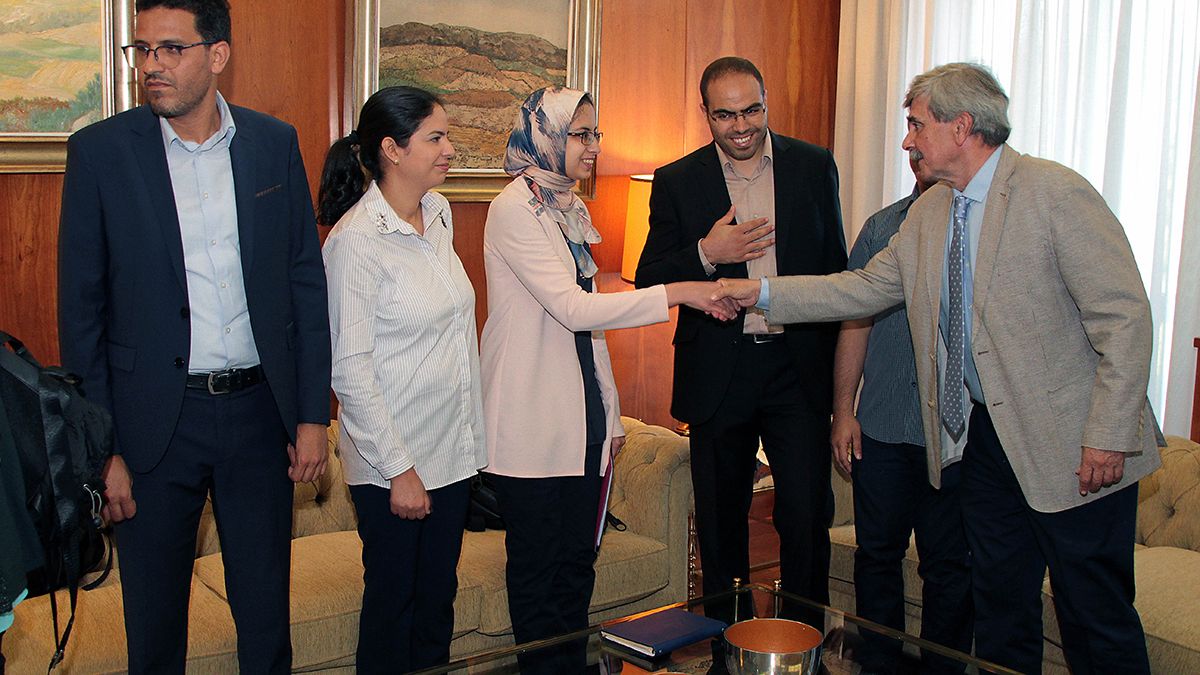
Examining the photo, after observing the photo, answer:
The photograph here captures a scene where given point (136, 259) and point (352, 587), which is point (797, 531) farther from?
point (136, 259)

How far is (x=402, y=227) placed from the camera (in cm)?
257

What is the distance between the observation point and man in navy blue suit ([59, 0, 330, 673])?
2.25m

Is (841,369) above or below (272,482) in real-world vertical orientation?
above

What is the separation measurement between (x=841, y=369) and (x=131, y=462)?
6.12 ft

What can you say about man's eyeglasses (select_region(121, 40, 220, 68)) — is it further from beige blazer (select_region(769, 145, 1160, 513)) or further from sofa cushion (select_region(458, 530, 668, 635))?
beige blazer (select_region(769, 145, 1160, 513))

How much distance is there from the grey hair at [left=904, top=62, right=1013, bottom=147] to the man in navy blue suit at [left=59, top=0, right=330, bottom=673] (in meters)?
1.43

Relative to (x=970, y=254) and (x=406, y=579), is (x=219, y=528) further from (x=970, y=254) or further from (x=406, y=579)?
(x=970, y=254)

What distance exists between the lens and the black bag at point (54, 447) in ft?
5.49

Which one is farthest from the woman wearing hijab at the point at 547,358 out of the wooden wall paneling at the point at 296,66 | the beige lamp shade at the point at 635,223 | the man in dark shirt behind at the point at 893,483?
the beige lamp shade at the point at 635,223

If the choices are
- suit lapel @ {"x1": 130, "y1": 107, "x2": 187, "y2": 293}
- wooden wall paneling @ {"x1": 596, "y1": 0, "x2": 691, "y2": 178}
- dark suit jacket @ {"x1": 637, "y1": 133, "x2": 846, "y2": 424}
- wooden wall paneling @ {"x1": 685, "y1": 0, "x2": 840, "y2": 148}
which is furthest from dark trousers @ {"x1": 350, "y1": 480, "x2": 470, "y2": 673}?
wooden wall paneling @ {"x1": 685, "y1": 0, "x2": 840, "y2": 148}

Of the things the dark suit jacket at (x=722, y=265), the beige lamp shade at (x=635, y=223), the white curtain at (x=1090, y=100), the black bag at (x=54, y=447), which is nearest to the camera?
the black bag at (x=54, y=447)

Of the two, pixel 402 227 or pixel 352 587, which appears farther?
pixel 352 587

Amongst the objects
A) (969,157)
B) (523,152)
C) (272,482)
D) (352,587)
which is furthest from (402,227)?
(969,157)

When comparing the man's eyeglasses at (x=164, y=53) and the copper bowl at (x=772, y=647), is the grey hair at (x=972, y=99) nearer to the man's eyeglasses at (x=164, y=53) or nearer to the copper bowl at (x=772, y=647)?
the copper bowl at (x=772, y=647)
